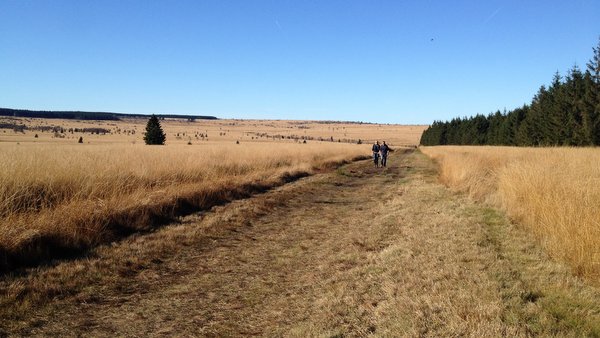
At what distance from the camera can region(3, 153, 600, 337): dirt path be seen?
3.43 m

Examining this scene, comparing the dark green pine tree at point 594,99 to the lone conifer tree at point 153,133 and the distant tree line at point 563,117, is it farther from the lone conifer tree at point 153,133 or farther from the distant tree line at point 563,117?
the lone conifer tree at point 153,133

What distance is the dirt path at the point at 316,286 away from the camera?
3426mm

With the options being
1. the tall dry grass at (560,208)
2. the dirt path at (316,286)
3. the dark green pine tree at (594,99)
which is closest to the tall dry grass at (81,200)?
the dirt path at (316,286)

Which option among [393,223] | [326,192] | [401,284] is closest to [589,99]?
[326,192]

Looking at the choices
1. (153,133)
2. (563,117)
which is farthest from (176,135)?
(563,117)

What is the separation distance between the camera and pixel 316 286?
179 inches

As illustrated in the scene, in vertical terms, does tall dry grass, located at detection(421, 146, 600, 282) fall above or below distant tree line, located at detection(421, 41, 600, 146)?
Result: below

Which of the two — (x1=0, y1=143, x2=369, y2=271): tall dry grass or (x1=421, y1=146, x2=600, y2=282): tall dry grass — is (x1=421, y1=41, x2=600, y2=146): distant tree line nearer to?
(x1=421, y1=146, x2=600, y2=282): tall dry grass

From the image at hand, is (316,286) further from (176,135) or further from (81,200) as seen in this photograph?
(176,135)

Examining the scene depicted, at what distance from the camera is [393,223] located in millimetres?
7777

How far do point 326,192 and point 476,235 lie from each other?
7379mm

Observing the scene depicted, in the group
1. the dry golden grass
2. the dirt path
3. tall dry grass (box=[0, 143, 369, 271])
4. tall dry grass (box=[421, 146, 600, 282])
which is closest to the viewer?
the dirt path

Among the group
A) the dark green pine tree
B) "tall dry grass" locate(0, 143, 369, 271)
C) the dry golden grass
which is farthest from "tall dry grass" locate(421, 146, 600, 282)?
the dry golden grass

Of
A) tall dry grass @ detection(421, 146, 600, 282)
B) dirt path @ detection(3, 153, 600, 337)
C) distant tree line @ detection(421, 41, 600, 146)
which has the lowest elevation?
dirt path @ detection(3, 153, 600, 337)
